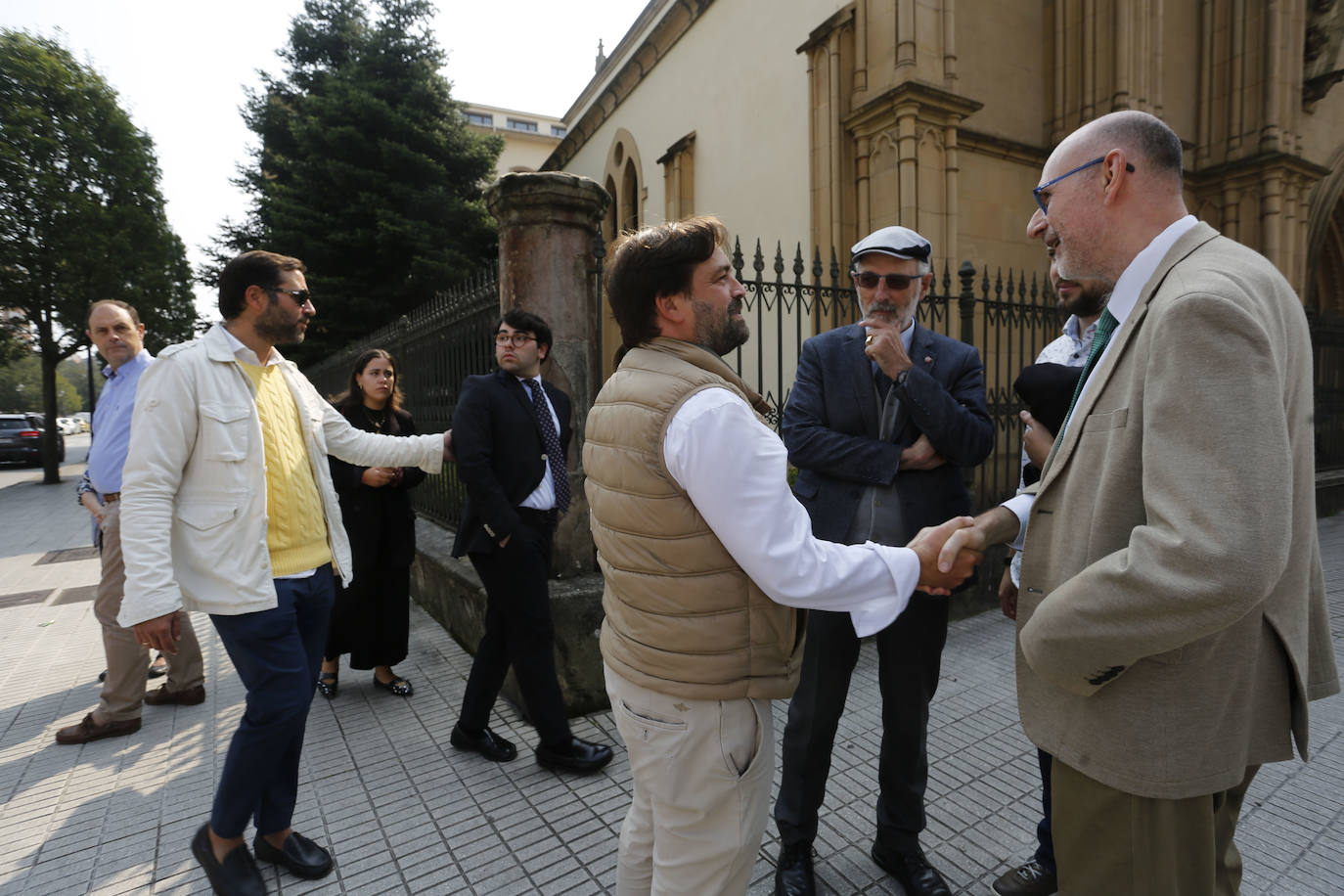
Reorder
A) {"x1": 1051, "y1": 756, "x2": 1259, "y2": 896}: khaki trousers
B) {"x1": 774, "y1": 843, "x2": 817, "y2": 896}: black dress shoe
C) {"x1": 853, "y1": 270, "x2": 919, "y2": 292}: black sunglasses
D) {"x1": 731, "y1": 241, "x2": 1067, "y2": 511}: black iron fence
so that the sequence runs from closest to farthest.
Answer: {"x1": 1051, "y1": 756, "x2": 1259, "y2": 896}: khaki trousers
{"x1": 774, "y1": 843, "x2": 817, "y2": 896}: black dress shoe
{"x1": 853, "y1": 270, "x2": 919, "y2": 292}: black sunglasses
{"x1": 731, "y1": 241, "x2": 1067, "y2": 511}: black iron fence

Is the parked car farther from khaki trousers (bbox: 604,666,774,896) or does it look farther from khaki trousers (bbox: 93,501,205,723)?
khaki trousers (bbox: 604,666,774,896)

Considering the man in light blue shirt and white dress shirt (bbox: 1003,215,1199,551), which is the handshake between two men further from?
the man in light blue shirt

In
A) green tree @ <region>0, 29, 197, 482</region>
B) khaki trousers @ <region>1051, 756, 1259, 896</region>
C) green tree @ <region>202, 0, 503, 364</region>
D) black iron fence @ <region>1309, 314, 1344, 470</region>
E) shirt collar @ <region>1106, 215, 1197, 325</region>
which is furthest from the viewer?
green tree @ <region>0, 29, 197, 482</region>

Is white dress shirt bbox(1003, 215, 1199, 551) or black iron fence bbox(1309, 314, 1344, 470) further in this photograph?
black iron fence bbox(1309, 314, 1344, 470)

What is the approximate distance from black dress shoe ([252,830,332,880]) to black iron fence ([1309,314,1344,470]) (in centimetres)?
1243

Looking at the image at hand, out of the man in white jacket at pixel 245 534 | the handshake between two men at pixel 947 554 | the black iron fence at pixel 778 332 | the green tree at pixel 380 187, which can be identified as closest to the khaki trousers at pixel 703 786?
the handshake between two men at pixel 947 554

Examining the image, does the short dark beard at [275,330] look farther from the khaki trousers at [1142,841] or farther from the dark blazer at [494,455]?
the khaki trousers at [1142,841]

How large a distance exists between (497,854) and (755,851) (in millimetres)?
1581

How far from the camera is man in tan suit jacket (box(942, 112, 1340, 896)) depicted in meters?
1.14

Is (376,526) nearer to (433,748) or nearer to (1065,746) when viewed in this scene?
(433,748)

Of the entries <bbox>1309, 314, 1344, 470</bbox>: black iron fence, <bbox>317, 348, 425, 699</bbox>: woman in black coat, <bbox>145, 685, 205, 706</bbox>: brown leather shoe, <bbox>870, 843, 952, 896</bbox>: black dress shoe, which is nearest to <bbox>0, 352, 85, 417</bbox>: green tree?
<bbox>145, 685, 205, 706</bbox>: brown leather shoe

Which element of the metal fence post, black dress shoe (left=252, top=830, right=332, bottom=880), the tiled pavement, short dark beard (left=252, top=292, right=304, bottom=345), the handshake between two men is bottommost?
the tiled pavement

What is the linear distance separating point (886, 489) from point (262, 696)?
2.43 meters

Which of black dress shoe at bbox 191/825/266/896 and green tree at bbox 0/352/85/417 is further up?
green tree at bbox 0/352/85/417
